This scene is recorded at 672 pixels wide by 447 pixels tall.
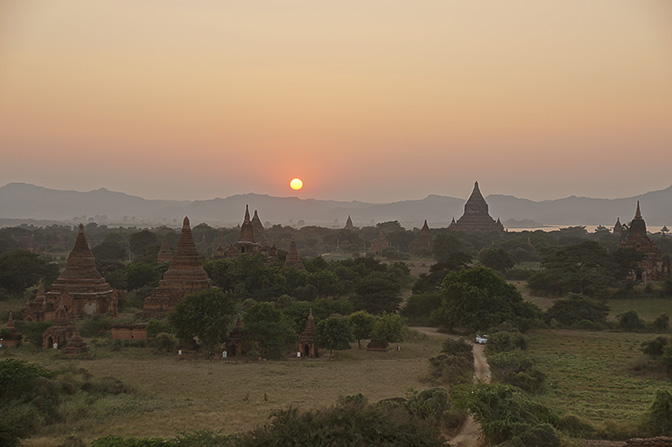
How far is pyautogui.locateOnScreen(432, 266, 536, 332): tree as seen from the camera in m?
38.8

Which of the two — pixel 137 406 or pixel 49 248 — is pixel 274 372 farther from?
pixel 49 248

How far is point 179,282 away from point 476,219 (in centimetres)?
10179

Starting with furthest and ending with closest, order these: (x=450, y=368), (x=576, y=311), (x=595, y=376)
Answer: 1. (x=576, y=311)
2. (x=595, y=376)
3. (x=450, y=368)

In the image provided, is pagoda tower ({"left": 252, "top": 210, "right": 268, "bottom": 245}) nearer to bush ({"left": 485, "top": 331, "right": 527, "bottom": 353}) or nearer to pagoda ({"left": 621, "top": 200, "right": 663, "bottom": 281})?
pagoda ({"left": 621, "top": 200, "right": 663, "bottom": 281})

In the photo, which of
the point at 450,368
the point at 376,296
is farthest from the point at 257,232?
the point at 450,368

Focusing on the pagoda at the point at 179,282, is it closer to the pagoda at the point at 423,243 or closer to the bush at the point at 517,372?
the bush at the point at 517,372

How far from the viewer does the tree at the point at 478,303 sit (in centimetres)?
3875

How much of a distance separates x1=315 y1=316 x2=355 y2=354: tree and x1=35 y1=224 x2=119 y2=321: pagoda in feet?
57.1

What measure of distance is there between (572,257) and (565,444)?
43.5 metres

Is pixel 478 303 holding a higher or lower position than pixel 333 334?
higher

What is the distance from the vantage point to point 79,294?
40.5m

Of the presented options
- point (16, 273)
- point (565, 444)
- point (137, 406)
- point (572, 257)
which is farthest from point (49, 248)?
point (565, 444)

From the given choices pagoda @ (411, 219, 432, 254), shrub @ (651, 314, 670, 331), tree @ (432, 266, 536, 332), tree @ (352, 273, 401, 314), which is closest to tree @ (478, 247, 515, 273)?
tree @ (352, 273, 401, 314)

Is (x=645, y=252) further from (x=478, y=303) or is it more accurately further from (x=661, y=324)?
(x=478, y=303)
